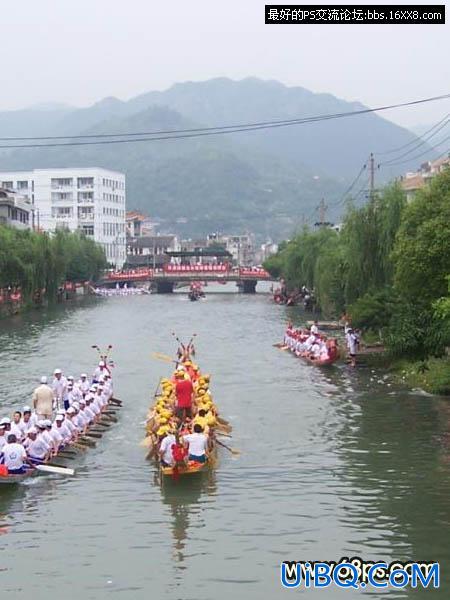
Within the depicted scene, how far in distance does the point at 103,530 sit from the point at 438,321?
56.5ft

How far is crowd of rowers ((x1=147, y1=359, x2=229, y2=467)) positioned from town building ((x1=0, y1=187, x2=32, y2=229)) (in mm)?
63731

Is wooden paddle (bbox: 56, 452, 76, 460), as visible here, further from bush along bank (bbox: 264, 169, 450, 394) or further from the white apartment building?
the white apartment building

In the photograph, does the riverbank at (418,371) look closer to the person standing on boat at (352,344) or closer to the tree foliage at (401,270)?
the tree foliage at (401,270)

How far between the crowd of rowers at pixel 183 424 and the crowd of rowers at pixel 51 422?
1907 mm

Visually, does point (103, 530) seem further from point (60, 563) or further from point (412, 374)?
point (412, 374)

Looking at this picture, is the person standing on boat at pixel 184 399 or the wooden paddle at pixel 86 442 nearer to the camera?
the wooden paddle at pixel 86 442

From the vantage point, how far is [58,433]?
2069 cm

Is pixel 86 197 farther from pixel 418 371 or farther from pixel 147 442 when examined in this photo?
pixel 147 442

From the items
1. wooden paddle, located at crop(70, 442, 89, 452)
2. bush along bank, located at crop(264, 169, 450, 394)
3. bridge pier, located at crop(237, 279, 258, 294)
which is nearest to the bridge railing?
bridge pier, located at crop(237, 279, 258, 294)

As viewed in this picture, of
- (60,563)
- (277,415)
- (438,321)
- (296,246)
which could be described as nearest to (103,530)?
(60,563)

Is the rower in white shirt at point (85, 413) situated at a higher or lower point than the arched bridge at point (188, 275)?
lower

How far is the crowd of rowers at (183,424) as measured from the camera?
18.9 meters

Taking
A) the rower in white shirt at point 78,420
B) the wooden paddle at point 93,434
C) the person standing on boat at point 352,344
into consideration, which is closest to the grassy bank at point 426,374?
the person standing on boat at point 352,344

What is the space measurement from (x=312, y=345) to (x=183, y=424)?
19086mm
